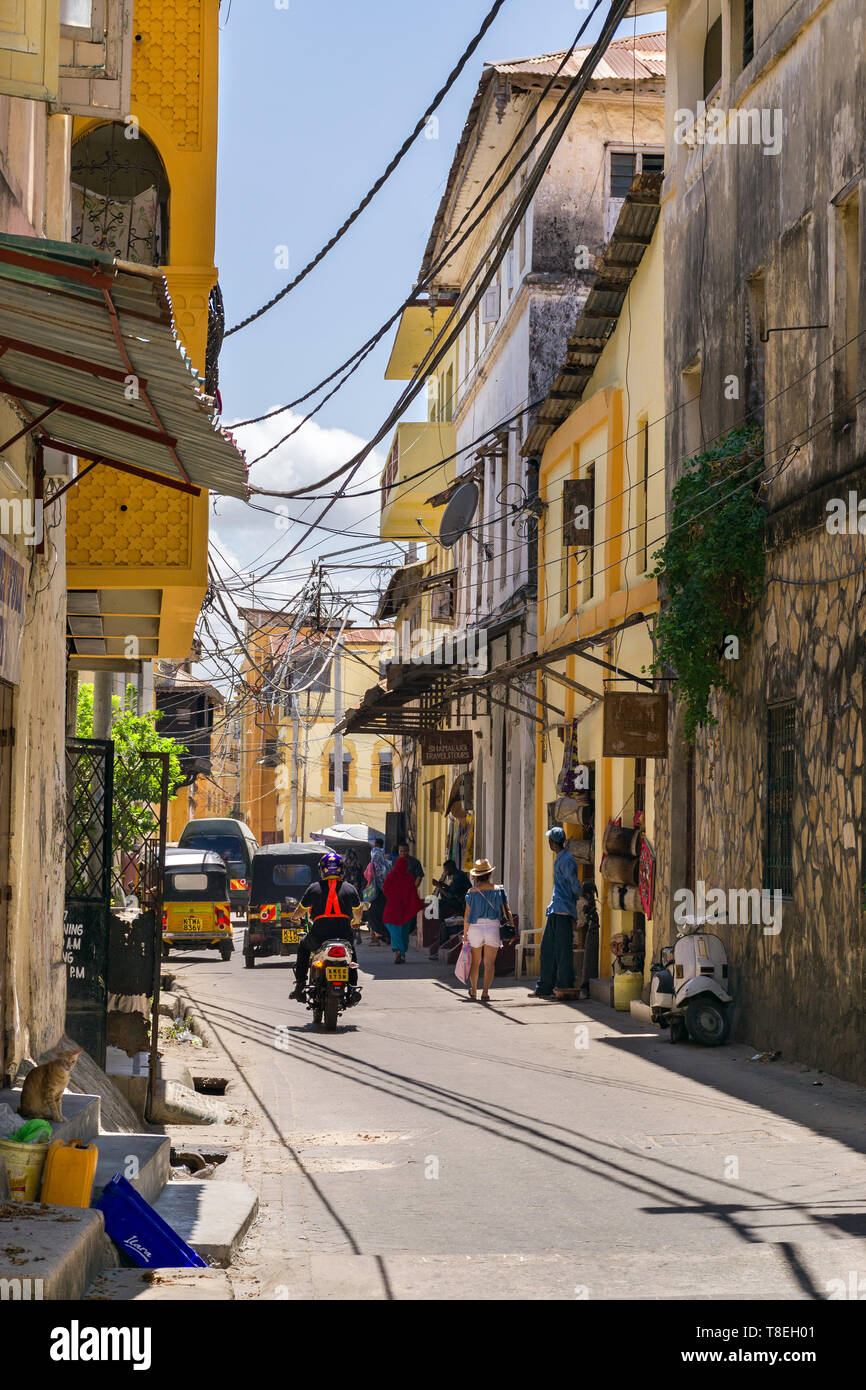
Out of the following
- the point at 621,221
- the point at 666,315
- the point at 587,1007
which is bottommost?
the point at 587,1007

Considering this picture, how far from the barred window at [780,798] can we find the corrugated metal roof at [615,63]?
13534mm

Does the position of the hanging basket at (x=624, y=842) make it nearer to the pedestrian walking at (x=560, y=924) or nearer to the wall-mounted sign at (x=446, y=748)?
the pedestrian walking at (x=560, y=924)

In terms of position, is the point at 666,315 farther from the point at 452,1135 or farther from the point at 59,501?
the point at 452,1135


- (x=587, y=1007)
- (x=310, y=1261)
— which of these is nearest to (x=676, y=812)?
(x=587, y=1007)

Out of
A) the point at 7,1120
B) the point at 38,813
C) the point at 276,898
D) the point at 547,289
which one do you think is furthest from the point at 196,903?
the point at 7,1120

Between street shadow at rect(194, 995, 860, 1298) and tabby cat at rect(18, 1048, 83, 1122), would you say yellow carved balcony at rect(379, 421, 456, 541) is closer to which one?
street shadow at rect(194, 995, 860, 1298)

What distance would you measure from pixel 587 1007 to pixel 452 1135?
28.5 ft

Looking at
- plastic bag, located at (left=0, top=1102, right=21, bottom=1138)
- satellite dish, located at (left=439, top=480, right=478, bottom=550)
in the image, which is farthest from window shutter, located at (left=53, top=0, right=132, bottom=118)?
satellite dish, located at (left=439, top=480, right=478, bottom=550)

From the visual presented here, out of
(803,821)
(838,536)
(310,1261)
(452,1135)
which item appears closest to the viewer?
(310,1261)

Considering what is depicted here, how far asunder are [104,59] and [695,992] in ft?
30.5

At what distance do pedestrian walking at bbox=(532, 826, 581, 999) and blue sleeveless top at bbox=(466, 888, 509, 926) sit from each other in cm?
63

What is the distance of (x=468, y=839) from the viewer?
34.5 m

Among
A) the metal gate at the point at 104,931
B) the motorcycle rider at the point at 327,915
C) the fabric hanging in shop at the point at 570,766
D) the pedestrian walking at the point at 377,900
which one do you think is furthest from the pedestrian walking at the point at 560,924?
the pedestrian walking at the point at 377,900

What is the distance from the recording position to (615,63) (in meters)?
28.7
